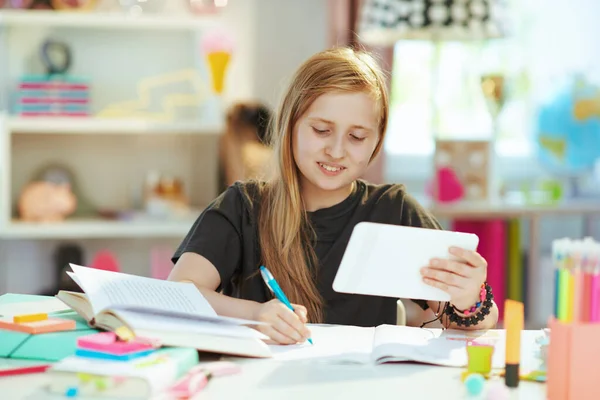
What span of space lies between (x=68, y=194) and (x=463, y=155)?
1.50 meters

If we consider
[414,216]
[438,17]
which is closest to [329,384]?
[414,216]

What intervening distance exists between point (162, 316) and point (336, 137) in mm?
546

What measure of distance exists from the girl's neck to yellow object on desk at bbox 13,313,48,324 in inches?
23.9

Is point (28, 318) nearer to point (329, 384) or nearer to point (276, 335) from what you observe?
point (276, 335)

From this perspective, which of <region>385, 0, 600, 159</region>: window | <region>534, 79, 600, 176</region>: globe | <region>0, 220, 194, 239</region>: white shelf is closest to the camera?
<region>0, 220, 194, 239</region>: white shelf

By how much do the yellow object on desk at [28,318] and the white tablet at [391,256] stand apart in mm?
406

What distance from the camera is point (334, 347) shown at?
122cm

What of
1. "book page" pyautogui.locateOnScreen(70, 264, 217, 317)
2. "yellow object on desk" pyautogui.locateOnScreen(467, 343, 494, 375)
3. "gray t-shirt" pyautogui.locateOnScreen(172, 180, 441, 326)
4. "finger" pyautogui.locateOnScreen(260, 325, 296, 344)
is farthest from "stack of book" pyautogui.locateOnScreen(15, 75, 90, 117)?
"yellow object on desk" pyautogui.locateOnScreen(467, 343, 494, 375)

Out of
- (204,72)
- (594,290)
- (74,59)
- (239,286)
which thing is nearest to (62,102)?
(74,59)

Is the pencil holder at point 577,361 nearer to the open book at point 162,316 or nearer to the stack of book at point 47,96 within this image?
the open book at point 162,316

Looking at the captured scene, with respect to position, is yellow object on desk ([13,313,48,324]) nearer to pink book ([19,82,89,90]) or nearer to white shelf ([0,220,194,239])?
white shelf ([0,220,194,239])

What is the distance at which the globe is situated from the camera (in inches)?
141

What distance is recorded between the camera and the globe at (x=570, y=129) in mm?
3578

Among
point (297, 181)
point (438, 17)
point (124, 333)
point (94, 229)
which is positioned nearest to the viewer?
point (124, 333)
